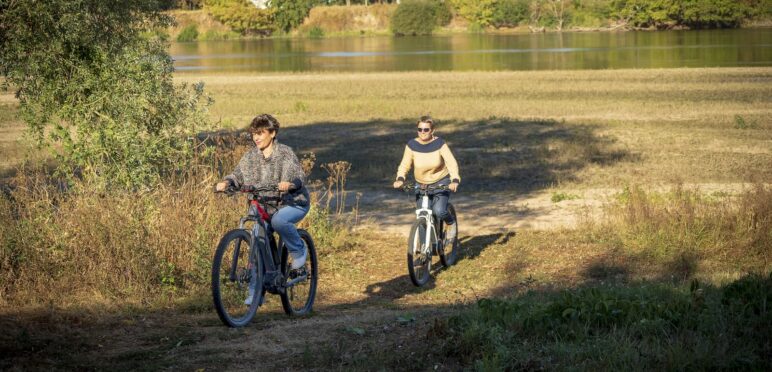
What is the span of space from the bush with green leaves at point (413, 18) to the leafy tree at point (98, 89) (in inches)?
4605

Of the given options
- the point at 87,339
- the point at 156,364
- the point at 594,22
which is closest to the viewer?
the point at 156,364

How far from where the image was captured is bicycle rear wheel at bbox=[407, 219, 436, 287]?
11.4 metres

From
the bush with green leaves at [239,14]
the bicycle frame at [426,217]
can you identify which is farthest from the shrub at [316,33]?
the bicycle frame at [426,217]

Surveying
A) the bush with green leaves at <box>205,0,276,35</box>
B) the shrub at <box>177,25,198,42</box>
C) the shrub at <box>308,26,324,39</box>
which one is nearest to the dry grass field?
the bush with green leaves at <box>205,0,276,35</box>

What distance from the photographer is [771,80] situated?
45469 mm

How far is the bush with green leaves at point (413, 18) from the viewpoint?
130375mm

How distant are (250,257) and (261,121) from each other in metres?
1.18

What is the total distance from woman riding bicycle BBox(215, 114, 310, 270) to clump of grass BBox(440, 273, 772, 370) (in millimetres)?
1986

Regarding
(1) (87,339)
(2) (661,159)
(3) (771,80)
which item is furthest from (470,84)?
(1) (87,339)

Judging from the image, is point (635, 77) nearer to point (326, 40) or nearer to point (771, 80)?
point (771, 80)

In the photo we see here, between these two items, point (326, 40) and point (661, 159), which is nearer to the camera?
point (661, 159)

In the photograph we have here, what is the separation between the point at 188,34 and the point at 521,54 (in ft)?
213

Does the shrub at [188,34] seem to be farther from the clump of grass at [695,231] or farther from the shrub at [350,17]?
the clump of grass at [695,231]

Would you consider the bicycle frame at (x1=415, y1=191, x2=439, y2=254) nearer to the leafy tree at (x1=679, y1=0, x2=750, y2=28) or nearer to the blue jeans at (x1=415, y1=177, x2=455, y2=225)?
the blue jeans at (x1=415, y1=177, x2=455, y2=225)
